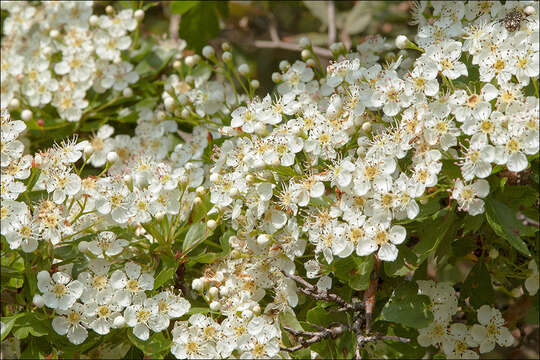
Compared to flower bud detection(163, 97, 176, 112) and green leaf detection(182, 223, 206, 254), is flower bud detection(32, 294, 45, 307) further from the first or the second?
flower bud detection(163, 97, 176, 112)

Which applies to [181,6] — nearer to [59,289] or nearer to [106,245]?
[106,245]

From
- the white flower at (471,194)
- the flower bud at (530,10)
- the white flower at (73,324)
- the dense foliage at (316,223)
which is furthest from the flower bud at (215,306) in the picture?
the flower bud at (530,10)

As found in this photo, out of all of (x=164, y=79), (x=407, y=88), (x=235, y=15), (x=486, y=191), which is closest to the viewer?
(x=486, y=191)

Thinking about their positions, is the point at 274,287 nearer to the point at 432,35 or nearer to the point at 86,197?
the point at 86,197

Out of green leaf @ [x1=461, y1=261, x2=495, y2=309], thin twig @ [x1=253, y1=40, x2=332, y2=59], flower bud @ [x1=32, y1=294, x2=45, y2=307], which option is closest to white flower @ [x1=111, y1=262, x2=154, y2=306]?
flower bud @ [x1=32, y1=294, x2=45, y2=307]

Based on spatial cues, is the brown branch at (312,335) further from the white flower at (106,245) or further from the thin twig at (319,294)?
the white flower at (106,245)

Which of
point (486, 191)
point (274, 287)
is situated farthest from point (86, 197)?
point (486, 191)
